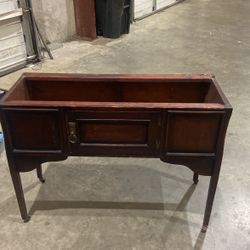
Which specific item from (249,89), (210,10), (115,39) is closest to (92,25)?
(115,39)

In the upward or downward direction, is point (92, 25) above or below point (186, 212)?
above

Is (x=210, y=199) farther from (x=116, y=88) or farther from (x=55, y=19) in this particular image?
(x=55, y=19)

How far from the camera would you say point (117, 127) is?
142 centimetres

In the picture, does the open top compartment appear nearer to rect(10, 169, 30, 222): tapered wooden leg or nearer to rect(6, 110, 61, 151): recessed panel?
rect(6, 110, 61, 151): recessed panel

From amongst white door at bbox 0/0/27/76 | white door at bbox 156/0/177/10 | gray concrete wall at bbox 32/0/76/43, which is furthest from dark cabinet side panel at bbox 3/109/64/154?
white door at bbox 156/0/177/10

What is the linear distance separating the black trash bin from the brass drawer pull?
347 cm

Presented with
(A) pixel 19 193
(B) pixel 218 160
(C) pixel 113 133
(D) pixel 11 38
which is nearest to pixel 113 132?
(C) pixel 113 133

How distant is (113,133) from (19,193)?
61cm

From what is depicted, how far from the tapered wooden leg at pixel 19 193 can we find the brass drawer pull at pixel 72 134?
35 centimetres

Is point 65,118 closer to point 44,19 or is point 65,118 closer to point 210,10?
point 44,19

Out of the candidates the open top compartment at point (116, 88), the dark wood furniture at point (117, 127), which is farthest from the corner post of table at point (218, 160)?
the open top compartment at point (116, 88)

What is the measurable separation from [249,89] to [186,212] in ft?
6.27

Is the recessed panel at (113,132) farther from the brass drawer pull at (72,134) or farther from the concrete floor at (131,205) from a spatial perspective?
the concrete floor at (131,205)

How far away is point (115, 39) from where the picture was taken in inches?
184
